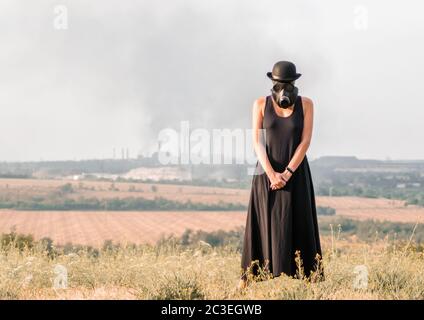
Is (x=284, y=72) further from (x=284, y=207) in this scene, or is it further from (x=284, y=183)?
(x=284, y=207)

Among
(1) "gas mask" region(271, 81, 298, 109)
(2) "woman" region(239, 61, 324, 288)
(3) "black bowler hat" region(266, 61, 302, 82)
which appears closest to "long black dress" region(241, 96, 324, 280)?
(2) "woman" region(239, 61, 324, 288)

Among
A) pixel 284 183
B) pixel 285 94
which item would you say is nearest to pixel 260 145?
pixel 284 183

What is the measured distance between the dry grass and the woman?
0.28m

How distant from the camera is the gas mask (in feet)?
→ 25.5

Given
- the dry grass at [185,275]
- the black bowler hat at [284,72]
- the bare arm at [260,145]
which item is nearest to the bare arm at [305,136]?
the bare arm at [260,145]

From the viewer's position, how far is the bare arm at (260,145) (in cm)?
782

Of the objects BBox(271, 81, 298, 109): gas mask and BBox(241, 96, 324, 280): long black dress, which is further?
BBox(241, 96, 324, 280): long black dress

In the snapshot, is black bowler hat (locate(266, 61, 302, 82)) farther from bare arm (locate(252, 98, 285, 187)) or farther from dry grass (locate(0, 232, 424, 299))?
dry grass (locate(0, 232, 424, 299))

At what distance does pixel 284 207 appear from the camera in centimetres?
793

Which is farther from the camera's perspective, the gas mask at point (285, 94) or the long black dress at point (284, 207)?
the long black dress at point (284, 207)

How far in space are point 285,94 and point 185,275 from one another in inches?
91.5

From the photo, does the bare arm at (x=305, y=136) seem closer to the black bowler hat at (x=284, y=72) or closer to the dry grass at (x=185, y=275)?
the black bowler hat at (x=284, y=72)
